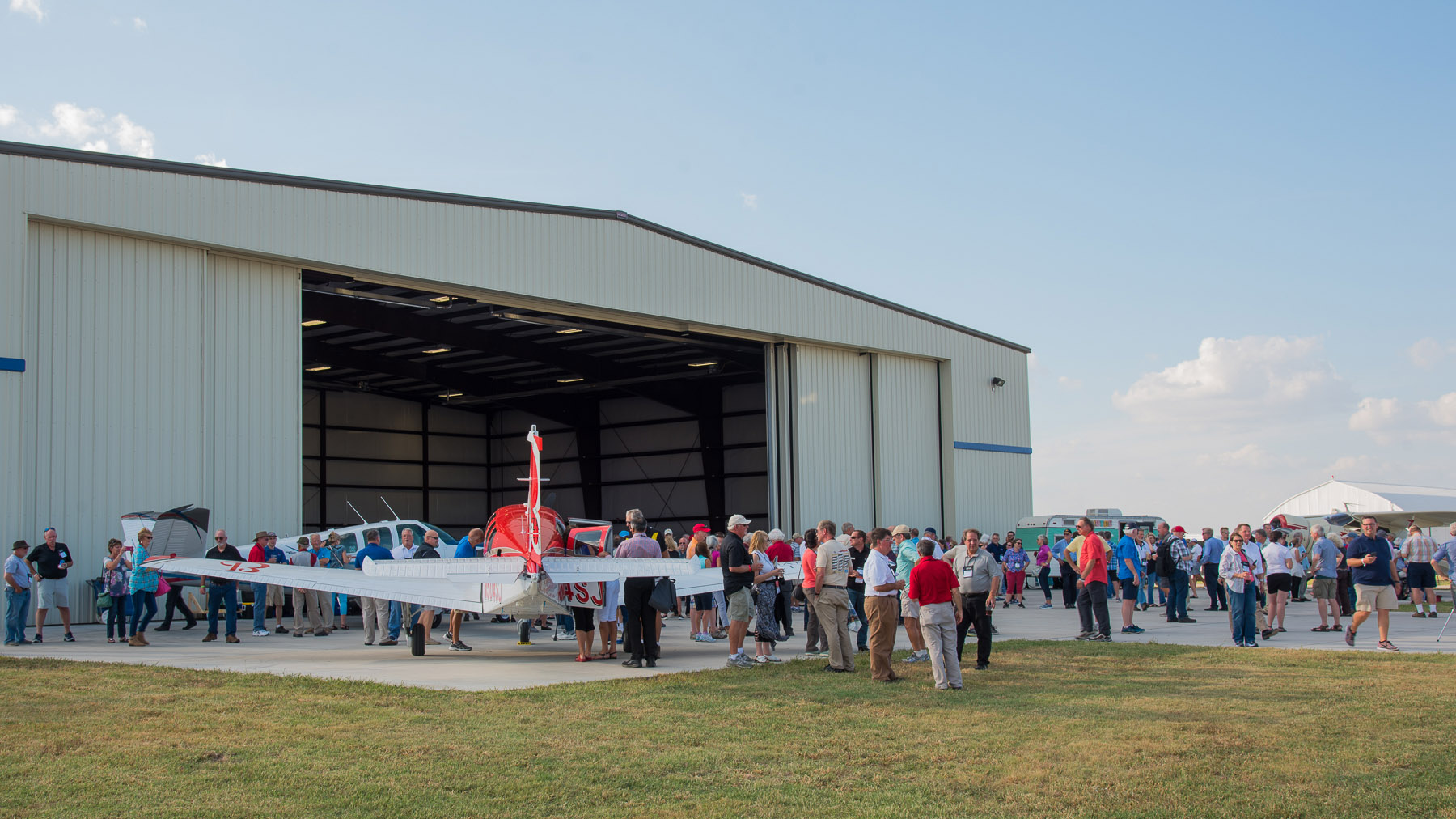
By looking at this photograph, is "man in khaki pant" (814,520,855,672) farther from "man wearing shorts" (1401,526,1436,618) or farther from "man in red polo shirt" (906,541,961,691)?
"man wearing shorts" (1401,526,1436,618)

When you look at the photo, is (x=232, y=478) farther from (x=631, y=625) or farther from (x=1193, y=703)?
(x=1193, y=703)

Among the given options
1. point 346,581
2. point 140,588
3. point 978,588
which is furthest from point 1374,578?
point 140,588

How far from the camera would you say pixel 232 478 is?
1814 centimetres

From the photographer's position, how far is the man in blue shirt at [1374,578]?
12531 mm

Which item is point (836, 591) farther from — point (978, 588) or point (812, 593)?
point (978, 588)

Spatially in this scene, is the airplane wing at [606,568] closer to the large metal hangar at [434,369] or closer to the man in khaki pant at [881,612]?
the man in khaki pant at [881,612]

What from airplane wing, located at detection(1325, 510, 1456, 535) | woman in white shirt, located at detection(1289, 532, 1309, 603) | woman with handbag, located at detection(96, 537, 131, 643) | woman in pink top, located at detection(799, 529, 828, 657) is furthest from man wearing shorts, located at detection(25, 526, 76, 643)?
airplane wing, located at detection(1325, 510, 1456, 535)

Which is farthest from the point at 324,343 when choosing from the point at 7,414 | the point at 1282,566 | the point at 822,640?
the point at 1282,566

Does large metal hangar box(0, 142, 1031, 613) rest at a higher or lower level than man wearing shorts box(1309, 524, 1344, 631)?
higher

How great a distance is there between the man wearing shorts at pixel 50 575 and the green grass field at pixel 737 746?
4.10 m

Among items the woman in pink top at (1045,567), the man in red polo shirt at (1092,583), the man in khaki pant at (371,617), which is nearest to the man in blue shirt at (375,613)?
the man in khaki pant at (371,617)

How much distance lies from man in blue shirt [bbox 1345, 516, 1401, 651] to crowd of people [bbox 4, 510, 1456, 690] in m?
0.02

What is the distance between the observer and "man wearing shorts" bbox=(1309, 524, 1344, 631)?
15.0m

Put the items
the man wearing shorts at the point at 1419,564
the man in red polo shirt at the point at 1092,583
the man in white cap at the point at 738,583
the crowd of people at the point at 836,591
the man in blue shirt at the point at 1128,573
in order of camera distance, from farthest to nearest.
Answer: the man wearing shorts at the point at 1419,564, the man in blue shirt at the point at 1128,573, the man in red polo shirt at the point at 1092,583, the man in white cap at the point at 738,583, the crowd of people at the point at 836,591
